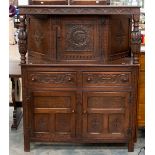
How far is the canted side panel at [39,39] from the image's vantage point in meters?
3.04

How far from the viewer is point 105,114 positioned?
3.07 m

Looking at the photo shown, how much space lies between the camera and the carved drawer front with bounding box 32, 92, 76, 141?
3043 mm

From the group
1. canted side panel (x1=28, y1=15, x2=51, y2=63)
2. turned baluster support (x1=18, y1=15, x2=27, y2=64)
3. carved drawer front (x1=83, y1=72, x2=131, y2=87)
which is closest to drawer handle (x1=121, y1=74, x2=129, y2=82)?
carved drawer front (x1=83, y1=72, x2=131, y2=87)

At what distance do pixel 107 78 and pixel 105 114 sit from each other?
364mm

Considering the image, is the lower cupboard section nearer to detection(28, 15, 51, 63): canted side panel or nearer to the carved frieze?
the carved frieze

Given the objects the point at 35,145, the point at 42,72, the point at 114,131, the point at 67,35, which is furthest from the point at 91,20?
the point at 35,145

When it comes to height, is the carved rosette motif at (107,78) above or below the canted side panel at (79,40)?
below

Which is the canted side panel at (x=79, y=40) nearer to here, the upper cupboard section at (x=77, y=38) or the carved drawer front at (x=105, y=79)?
the upper cupboard section at (x=77, y=38)

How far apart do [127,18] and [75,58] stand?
2.30ft

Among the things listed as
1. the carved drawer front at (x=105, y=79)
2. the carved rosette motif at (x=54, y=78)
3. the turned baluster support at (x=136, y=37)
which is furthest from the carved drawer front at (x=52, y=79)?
the turned baluster support at (x=136, y=37)
